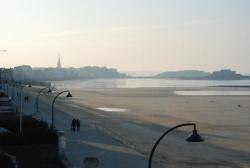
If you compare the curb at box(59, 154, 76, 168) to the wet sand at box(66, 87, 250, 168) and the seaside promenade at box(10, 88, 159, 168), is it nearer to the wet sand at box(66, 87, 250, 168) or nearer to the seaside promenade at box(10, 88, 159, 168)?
the seaside promenade at box(10, 88, 159, 168)

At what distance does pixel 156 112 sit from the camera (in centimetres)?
6762

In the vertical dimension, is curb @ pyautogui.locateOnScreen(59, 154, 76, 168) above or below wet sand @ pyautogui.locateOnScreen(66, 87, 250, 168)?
above

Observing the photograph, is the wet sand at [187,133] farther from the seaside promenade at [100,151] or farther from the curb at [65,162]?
the curb at [65,162]

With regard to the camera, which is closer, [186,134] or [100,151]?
[100,151]

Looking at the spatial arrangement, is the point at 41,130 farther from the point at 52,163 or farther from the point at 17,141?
the point at 52,163

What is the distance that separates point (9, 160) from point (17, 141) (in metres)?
8.79

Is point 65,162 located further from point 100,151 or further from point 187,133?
point 187,133

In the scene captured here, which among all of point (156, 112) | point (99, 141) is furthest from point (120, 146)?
point (156, 112)

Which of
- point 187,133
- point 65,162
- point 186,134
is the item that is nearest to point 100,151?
point 65,162

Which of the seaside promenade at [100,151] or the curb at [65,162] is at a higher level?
the curb at [65,162]

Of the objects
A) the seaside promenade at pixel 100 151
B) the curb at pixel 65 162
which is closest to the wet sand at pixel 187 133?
the seaside promenade at pixel 100 151

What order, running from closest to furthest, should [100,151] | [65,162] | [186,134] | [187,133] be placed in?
1. [65,162]
2. [100,151]
3. [186,134]
4. [187,133]

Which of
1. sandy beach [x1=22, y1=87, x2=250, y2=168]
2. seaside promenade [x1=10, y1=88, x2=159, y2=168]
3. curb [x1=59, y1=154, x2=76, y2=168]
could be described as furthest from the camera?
sandy beach [x1=22, y1=87, x2=250, y2=168]

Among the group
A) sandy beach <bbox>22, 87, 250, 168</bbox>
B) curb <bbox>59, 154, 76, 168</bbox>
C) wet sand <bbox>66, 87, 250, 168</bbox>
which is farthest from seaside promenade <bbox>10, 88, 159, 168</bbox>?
wet sand <bbox>66, 87, 250, 168</bbox>
